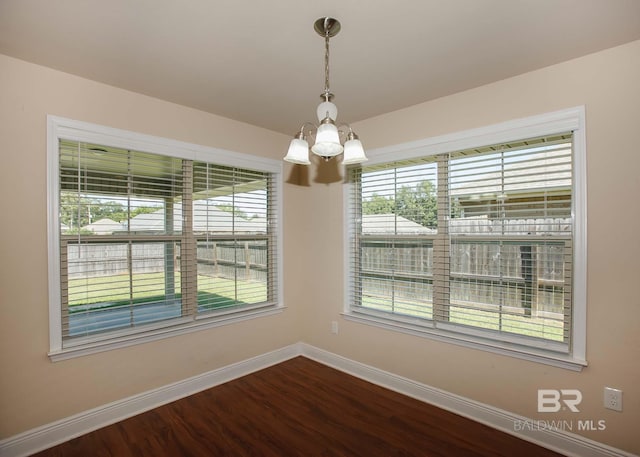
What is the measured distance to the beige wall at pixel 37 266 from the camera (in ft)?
6.66

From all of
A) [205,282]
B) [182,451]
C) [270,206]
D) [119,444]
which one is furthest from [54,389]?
[270,206]

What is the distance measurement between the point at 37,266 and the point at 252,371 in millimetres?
2033

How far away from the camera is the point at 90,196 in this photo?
237 centimetres

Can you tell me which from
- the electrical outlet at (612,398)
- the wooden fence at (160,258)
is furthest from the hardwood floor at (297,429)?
the wooden fence at (160,258)

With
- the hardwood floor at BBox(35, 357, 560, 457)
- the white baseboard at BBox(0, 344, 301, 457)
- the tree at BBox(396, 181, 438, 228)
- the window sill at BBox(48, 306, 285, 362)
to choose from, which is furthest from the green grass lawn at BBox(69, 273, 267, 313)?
the tree at BBox(396, 181, 438, 228)

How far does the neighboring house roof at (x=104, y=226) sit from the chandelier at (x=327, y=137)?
1.64 metres

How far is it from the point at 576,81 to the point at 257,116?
248cm

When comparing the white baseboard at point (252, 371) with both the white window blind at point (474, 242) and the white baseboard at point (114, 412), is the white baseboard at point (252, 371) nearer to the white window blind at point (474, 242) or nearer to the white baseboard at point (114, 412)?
the white baseboard at point (114, 412)

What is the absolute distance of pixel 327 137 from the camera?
4.81 ft

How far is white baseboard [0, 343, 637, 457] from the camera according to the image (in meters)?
2.04

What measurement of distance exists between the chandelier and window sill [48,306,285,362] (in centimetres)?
195

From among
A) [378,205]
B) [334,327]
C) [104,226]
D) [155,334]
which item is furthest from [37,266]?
[378,205]

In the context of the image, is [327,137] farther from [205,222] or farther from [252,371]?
[252,371]

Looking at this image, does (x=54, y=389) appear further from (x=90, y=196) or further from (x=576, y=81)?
(x=576, y=81)
